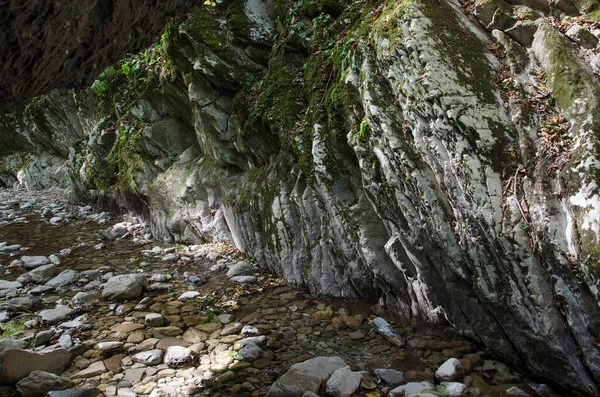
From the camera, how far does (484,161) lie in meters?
3.72

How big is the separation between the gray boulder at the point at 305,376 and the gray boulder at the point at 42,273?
5.93 m

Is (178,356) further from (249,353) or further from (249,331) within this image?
(249,331)

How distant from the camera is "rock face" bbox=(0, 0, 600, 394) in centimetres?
337

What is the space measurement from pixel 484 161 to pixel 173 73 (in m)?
8.25

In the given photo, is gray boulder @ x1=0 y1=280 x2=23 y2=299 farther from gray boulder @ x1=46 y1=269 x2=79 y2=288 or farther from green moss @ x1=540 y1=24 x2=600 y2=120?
green moss @ x1=540 y1=24 x2=600 y2=120

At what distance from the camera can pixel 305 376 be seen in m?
3.87

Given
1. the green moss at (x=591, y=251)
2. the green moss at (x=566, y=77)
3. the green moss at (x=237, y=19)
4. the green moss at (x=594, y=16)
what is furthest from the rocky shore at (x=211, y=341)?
the green moss at (x=237, y=19)

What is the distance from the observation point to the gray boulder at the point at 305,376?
12.1 ft

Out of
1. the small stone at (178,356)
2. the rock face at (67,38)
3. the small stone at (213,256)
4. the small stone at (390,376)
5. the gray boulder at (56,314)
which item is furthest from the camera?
the small stone at (213,256)

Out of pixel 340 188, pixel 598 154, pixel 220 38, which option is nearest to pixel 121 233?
pixel 220 38

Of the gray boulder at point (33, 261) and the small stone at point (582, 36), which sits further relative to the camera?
the gray boulder at point (33, 261)

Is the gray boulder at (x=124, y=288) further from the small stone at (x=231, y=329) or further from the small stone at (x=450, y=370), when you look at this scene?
the small stone at (x=450, y=370)

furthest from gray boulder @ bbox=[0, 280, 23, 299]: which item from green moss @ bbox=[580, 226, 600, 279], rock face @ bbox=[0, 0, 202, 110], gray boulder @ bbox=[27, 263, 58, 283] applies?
green moss @ bbox=[580, 226, 600, 279]

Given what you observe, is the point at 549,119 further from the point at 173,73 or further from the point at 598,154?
the point at 173,73
